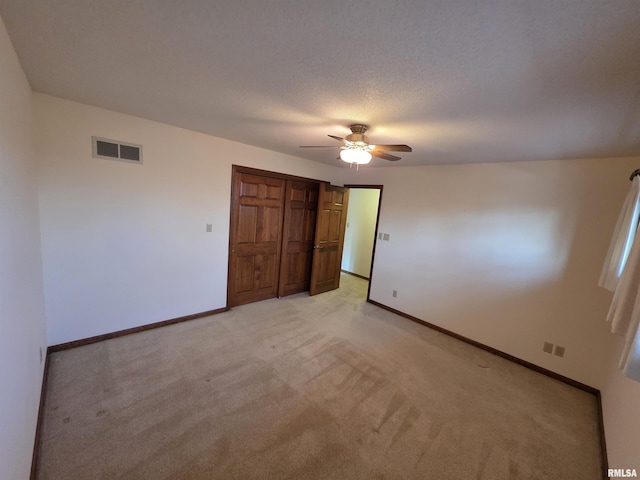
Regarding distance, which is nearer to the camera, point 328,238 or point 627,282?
point 627,282

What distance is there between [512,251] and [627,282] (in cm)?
185

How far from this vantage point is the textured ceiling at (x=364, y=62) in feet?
3.14

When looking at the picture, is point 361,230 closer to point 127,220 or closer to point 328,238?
point 328,238

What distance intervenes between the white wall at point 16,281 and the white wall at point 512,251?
12.7 feet

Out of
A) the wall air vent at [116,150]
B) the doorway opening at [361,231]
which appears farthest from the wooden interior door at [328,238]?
the wall air vent at [116,150]

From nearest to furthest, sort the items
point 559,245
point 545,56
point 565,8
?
point 565,8, point 545,56, point 559,245

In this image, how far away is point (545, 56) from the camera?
1096mm

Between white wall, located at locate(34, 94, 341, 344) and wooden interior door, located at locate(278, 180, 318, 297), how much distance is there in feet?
3.12

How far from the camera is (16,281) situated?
133 cm

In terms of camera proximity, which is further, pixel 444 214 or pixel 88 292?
pixel 444 214

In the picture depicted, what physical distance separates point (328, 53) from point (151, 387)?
266 cm

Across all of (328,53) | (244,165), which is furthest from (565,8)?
(244,165)

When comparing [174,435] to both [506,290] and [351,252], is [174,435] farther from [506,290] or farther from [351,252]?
[351,252]

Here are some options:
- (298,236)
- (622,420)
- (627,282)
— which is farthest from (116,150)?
(622,420)
